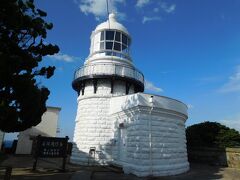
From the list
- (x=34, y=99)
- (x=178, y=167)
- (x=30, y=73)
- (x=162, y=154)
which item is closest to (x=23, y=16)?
(x=30, y=73)

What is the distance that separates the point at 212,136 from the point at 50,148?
14.9m

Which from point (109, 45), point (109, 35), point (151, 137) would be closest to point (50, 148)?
point (151, 137)

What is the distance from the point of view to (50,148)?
40.0ft

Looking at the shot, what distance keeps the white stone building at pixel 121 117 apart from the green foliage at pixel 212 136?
668cm

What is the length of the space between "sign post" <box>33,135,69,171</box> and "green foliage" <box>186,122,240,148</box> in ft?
40.9

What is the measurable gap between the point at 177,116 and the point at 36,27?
9.44 meters

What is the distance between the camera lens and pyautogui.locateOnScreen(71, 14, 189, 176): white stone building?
39.1 ft

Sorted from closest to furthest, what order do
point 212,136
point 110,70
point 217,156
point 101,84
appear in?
point 110,70 → point 101,84 → point 217,156 → point 212,136

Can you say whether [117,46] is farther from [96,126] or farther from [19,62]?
[19,62]

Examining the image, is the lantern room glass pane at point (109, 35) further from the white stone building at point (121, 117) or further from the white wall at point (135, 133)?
the white wall at point (135, 133)

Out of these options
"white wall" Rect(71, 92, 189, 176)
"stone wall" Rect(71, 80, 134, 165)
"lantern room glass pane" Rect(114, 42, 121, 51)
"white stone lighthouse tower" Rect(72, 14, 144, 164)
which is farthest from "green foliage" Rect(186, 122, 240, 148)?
"lantern room glass pane" Rect(114, 42, 121, 51)

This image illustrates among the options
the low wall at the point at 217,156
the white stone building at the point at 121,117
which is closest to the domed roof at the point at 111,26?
the white stone building at the point at 121,117

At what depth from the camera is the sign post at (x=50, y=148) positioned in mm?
11887

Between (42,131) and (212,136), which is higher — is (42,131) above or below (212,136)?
above
